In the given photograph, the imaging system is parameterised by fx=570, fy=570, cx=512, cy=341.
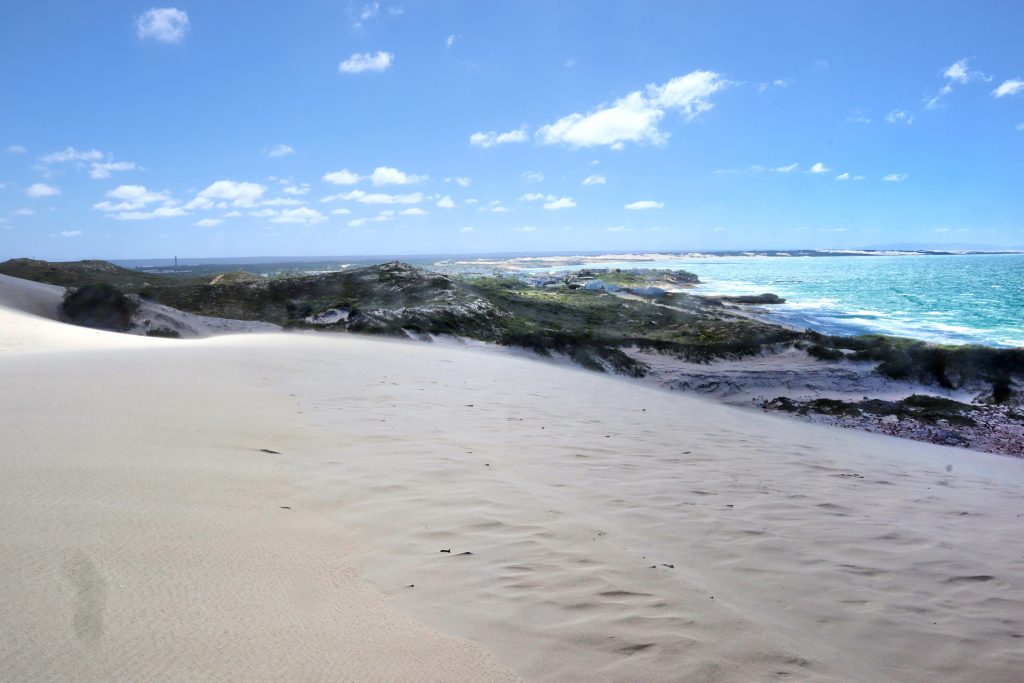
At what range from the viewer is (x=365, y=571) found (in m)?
3.19

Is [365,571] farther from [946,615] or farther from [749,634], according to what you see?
[946,615]

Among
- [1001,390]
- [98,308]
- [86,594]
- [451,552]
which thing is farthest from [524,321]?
[86,594]

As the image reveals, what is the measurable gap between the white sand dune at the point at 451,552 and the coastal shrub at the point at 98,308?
1174cm

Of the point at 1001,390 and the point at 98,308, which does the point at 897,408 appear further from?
the point at 98,308

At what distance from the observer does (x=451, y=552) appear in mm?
3666

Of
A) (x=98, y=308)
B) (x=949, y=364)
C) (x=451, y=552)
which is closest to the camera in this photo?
(x=451, y=552)

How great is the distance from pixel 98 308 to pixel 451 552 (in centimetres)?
1980

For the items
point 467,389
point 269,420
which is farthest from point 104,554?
point 467,389

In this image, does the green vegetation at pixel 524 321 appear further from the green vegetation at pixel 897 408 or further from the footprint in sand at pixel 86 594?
the footprint in sand at pixel 86 594

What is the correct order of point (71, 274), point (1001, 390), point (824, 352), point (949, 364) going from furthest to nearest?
1. point (71, 274)
2. point (824, 352)
3. point (949, 364)
4. point (1001, 390)

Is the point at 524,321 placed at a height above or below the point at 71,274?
below

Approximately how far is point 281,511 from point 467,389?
7403mm

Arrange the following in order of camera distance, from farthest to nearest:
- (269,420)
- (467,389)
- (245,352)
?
(245,352)
(467,389)
(269,420)

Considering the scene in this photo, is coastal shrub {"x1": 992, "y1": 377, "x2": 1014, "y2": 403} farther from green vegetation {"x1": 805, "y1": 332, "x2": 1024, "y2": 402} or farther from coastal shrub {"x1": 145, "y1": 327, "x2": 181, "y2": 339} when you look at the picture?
coastal shrub {"x1": 145, "y1": 327, "x2": 181, "y2": 339}
